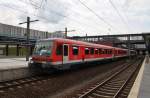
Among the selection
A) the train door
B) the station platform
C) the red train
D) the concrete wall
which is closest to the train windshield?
the red train

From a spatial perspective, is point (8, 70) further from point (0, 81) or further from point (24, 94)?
point (24, 94)

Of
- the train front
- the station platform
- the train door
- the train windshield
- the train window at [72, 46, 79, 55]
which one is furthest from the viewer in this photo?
the train window at [72, 46, 79, 55]

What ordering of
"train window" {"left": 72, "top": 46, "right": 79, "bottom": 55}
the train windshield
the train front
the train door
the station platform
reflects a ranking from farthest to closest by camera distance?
1. "train window" {"left": 72, "top": 46, "right": 79, "bottom": 55}
2. the train door
3. the train windshield
4. the train front
5. the station platform

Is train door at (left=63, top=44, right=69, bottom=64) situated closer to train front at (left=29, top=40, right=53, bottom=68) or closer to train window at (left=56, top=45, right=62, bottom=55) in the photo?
train window at (left=56, top=45, right=62, bottom=55)

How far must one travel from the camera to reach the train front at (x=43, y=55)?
14.3 meters

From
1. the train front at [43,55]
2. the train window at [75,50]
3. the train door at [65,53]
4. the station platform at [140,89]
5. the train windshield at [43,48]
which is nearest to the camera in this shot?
the station platform at [140,89]

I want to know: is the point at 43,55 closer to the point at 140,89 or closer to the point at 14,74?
the point at 14,74

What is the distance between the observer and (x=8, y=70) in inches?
511

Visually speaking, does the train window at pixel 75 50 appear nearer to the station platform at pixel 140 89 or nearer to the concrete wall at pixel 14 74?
the concrete wall at pixel 14 74

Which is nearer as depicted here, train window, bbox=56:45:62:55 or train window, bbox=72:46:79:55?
train window, bbox=56:45:62:55

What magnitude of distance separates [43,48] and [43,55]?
0.73m

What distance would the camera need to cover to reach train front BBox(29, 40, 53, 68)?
1427 cm

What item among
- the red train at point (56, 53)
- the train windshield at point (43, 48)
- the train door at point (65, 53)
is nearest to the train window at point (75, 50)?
the red train at point (56, 53)

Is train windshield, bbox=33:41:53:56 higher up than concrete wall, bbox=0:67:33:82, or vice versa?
train windshield, bbox=33:41:53:56
